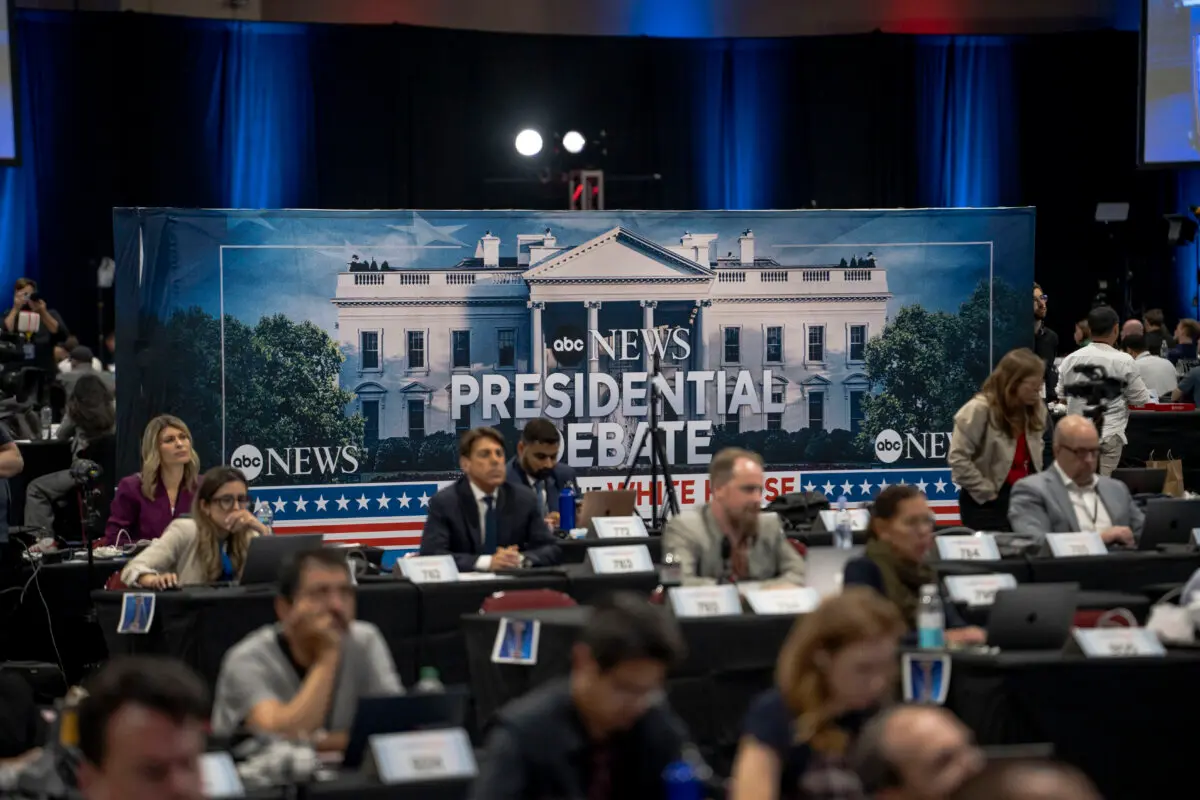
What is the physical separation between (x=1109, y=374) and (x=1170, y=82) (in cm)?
483

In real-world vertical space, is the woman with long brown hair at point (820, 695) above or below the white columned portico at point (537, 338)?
below

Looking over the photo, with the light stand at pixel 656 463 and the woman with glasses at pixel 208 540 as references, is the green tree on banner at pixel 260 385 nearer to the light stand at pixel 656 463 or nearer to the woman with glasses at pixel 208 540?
the light stand at pixel 656 463

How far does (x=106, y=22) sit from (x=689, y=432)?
26.7 ft

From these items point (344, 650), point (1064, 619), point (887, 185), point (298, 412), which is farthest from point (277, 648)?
point (887, 185)

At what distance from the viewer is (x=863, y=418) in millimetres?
10781

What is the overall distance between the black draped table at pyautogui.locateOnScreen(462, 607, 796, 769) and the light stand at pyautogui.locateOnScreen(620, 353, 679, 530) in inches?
138

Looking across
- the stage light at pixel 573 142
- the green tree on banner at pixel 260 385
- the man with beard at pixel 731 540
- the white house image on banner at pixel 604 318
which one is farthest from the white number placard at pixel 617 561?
the stage light at pixel 573 142

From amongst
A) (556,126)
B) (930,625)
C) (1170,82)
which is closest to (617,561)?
(930,625)

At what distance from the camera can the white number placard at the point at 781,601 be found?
19.2ft

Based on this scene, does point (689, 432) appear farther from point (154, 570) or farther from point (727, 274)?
point (154, 570)

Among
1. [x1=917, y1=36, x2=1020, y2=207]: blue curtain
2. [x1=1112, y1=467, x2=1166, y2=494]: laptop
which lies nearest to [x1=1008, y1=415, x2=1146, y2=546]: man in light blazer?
[x1=1112, y1=467, x2=1166, y2=494]: laptop

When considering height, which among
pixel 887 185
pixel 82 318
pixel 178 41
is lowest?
pixel 82 318

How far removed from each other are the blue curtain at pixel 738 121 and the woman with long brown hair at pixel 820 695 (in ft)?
46.1

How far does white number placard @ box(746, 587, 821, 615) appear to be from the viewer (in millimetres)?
5855
